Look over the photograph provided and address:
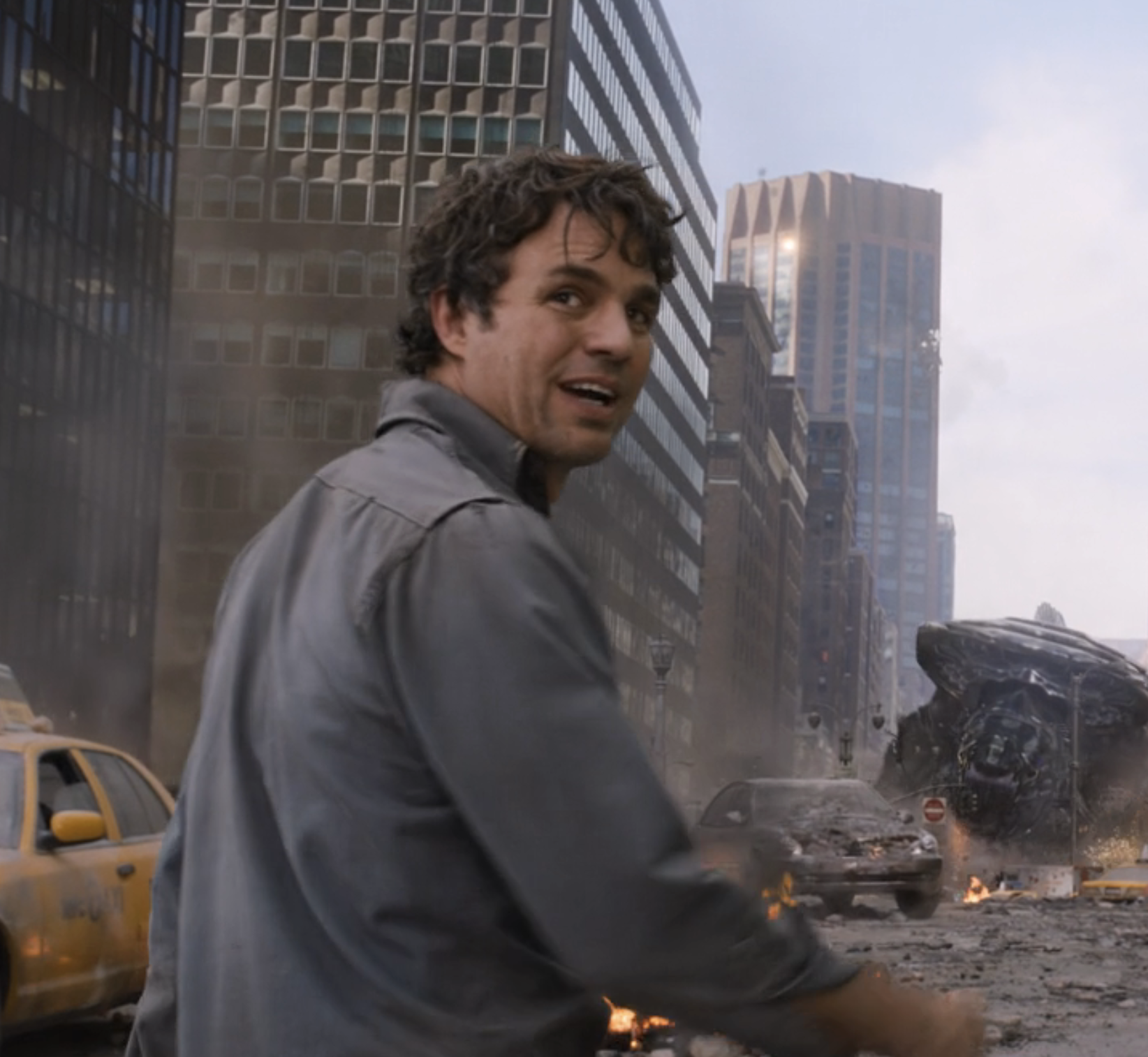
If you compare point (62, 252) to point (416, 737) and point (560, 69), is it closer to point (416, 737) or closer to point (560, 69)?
point (560, 69)

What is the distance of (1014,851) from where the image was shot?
71.5m

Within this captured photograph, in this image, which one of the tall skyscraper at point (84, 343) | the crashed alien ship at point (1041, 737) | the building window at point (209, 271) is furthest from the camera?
the building window at point (209, 271)

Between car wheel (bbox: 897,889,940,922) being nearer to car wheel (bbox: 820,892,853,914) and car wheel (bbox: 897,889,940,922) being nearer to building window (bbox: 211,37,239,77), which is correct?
car wheel (bbox: 820,892,853,914)

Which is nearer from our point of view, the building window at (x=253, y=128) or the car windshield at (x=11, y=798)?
the car windshield at (x=11, y=798)

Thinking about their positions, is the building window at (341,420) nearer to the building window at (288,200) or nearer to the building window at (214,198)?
the building window at (288,200)

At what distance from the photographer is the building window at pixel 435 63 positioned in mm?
76812

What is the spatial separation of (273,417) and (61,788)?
72.1 m

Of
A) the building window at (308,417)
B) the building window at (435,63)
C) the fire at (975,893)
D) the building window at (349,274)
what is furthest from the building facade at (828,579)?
the fire at (975,893)

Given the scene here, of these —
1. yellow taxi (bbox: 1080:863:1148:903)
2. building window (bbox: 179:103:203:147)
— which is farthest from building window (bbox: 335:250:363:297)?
yellow taxi (bbox: 1080:863:1148:903)

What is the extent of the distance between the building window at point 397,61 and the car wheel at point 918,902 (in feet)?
196

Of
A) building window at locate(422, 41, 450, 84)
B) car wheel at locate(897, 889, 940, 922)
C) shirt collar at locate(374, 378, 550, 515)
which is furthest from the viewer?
building window at locate(422, 41, 450, 84)

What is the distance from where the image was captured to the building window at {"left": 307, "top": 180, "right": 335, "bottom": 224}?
77875 millimetres

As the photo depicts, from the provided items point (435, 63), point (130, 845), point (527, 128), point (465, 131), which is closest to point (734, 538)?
point (465, 131)

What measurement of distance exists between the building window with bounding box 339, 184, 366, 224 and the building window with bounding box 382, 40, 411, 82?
423 centimetres
